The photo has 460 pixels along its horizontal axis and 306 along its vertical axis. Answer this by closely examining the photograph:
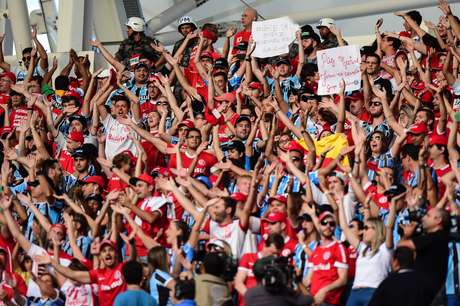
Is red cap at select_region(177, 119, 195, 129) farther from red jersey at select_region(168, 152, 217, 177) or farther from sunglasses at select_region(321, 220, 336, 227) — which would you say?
sunglasses at select_region(321, 220, 336, 227)

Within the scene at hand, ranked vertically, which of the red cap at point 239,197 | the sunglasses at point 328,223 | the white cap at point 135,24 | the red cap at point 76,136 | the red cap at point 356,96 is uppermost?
the white cap at point 135,24

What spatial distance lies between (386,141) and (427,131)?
650 millimetres

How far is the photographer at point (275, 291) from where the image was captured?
15.4 metres

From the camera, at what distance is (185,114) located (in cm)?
2270

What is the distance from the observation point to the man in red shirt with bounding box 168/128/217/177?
21078 mm

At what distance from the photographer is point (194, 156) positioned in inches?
826

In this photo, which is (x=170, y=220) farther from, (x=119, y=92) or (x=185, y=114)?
(x=119, y=92)

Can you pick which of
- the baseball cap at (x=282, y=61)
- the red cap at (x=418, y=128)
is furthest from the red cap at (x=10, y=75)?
the red cap at (x=418, y=128)

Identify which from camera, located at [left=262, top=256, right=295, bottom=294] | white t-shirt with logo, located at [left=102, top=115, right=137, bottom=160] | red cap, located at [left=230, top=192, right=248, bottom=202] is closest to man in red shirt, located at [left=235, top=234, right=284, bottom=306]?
red cap, located at [left=230, top=192, right=248, bottom=202]

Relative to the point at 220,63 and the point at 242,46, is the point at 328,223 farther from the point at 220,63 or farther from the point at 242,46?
the point at 242,46

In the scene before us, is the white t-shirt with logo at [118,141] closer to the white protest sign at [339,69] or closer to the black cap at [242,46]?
the white protest sign at [339,69]

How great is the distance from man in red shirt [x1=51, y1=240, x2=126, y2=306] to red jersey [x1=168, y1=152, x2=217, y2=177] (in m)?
2.62

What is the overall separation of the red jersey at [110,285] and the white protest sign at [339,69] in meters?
4.71

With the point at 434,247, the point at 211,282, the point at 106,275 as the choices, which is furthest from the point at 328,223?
the point at 106,275
